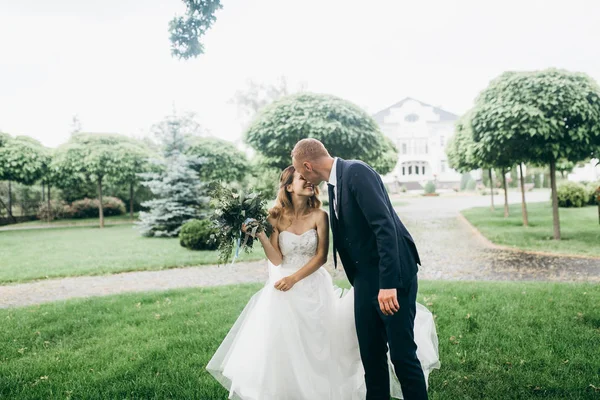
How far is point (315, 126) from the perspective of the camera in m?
14.4

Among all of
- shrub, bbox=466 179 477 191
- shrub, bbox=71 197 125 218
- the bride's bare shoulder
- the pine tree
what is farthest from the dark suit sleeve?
shrub, bbox=466 179 477 191

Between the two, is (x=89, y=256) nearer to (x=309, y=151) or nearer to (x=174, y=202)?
(x=174, y=202)

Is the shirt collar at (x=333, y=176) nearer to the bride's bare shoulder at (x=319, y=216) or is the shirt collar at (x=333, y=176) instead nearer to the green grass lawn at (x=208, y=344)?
the bride's bare shoulder at (x=319, y=216)

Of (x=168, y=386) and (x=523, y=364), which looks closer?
(x=168, y=386)

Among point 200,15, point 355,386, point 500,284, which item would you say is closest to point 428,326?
point 355,386

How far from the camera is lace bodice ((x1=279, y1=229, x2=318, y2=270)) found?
392 centimetres

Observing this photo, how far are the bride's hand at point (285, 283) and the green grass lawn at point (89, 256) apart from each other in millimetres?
8339

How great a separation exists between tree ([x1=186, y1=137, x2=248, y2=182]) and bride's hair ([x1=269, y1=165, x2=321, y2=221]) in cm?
2194

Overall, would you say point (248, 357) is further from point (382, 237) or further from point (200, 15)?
point (200, 15)

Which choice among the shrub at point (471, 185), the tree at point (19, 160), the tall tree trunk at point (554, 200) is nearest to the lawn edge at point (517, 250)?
the tall tree trunk at point (554, 200)

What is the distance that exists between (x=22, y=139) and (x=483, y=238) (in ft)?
79.0

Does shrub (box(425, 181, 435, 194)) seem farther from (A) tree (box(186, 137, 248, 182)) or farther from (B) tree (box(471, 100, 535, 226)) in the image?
(B) tree (box(471, 100, 535, 226))

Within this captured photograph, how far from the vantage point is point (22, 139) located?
23828mm

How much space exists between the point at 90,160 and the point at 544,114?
67.6ft
